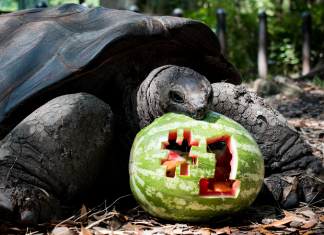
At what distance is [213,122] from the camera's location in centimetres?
201

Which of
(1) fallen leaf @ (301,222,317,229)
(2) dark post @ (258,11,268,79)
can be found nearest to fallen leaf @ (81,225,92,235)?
(1) fallen leaf @ (301,222,317,229)

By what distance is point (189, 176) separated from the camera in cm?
180

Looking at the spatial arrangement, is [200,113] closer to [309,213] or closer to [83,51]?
[309,213]

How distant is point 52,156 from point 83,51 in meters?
0.88

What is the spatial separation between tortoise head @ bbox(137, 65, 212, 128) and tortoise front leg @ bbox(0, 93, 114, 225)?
0.35 metres

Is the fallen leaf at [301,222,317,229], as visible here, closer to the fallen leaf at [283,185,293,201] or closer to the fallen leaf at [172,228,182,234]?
the fallen leaf at [283,185,293,201]

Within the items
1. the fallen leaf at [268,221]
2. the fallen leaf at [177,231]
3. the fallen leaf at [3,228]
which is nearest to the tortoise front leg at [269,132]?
the fallen leaf at [268,221]

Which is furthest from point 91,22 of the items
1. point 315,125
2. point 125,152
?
point 315,125

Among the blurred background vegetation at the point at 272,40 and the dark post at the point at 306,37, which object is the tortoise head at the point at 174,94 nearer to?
the dark post at the point at 306,37

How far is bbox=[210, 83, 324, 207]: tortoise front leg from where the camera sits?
2.69 m

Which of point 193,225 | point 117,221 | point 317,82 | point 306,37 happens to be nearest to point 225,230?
point 193,225

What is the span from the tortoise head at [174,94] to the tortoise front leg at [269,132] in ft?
1.85

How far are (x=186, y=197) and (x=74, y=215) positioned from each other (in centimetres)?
73

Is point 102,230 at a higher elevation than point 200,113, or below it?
below
